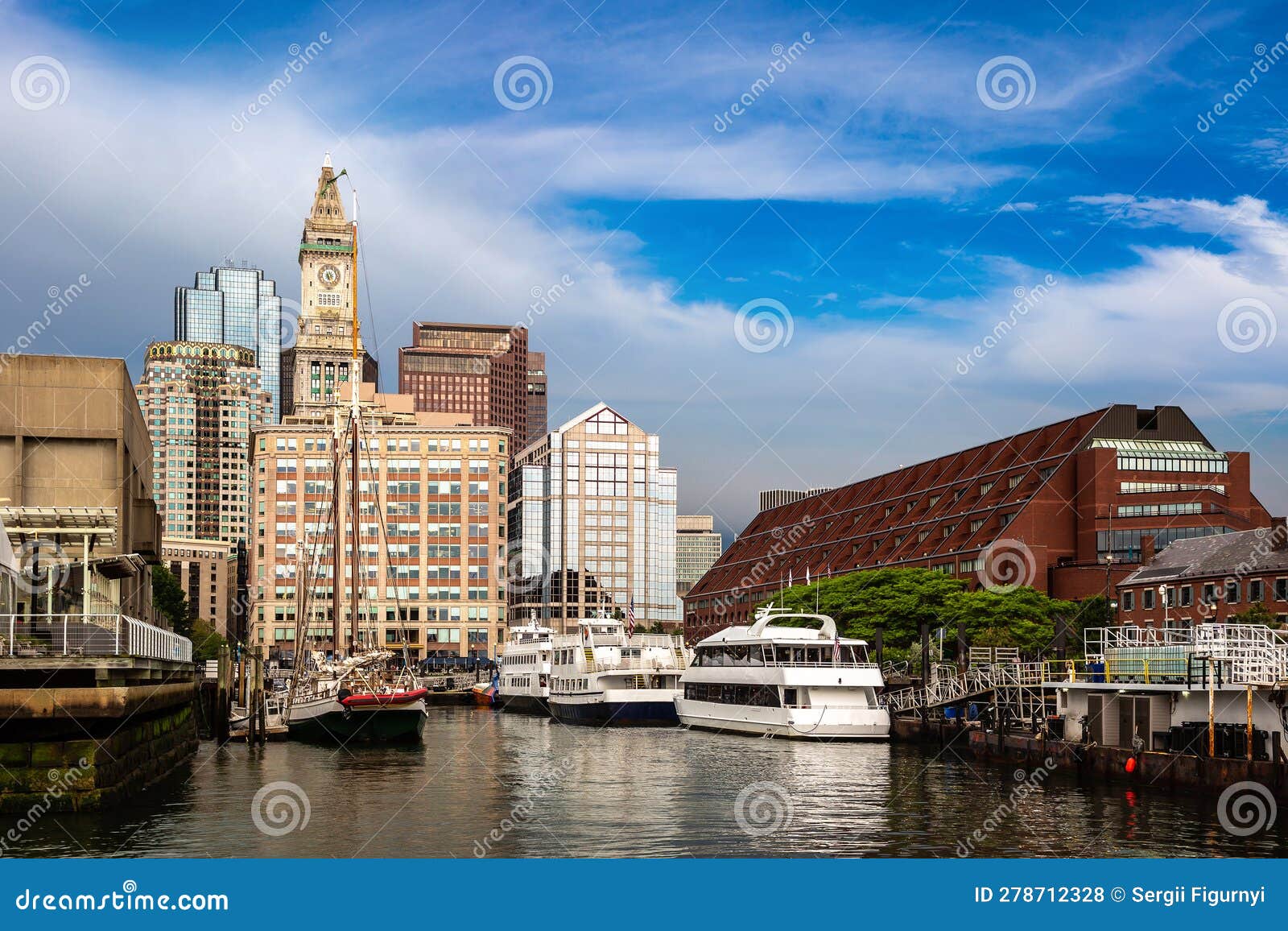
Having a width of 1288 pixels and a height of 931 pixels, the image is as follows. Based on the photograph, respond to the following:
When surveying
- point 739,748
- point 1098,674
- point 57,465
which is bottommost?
point 739,748

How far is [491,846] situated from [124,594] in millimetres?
59564

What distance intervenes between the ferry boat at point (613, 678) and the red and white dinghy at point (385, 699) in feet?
77.1

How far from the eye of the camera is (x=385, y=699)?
78.0 m

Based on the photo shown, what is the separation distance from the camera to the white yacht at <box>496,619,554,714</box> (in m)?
122

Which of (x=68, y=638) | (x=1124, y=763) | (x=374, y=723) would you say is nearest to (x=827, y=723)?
(x=374, y=723)

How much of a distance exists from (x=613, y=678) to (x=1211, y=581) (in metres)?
40.7

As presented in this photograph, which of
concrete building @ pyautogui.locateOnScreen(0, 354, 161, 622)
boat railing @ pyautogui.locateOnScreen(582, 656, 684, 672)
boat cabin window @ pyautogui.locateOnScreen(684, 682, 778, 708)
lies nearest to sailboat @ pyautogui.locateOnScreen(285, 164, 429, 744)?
concrete building @ pyautogui.locateOnScreen(0, 354, 161, 622)

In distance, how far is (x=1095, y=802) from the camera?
45.5 meters

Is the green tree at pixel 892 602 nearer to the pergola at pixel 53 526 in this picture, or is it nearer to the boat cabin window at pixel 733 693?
the boat cabin window at pixel 733 693

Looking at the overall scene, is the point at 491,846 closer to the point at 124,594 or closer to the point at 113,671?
the point at 113,671

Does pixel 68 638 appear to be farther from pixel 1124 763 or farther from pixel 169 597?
pixel 169 597

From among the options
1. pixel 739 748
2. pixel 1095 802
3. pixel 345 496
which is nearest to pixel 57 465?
pixel 739 748

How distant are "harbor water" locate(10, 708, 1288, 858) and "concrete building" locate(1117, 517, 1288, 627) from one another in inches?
1306

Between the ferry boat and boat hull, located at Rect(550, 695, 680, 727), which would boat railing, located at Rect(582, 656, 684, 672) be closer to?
the ferry boat
